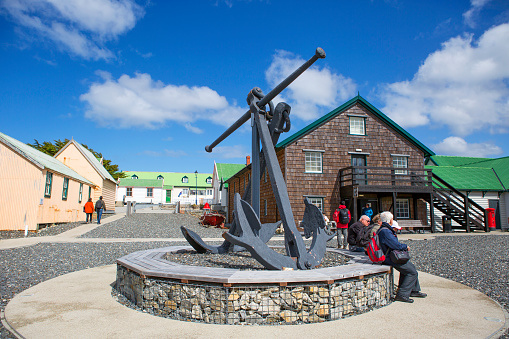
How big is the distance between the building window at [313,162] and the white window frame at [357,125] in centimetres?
262

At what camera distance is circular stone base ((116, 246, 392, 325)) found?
148 inches

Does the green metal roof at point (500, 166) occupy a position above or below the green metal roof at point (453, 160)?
below

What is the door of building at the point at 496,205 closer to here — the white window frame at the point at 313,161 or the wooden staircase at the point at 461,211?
the wooden staircase at the point at 461,211

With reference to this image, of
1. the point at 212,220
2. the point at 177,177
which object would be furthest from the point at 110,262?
the point at 177,177

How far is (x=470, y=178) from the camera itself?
2439cm

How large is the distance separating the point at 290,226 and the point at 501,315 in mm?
2724

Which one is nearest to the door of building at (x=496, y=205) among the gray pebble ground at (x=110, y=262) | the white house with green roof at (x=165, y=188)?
the gray pebble ground at (x=110, y=262)

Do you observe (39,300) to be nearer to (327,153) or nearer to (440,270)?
(440,270)

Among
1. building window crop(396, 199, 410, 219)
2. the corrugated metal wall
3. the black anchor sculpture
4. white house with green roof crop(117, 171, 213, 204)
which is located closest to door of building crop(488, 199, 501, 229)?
building window crop(396, 199, 410, 219)

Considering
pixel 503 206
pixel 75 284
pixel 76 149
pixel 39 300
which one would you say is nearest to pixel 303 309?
pixel 39 300

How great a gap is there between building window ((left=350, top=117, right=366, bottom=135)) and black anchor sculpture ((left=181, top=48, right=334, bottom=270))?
565 inches

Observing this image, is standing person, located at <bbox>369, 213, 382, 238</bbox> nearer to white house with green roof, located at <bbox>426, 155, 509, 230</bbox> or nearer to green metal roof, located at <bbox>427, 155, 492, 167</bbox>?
white house with green roof, located at <bbox>426, 155, 509, 230</bbox>

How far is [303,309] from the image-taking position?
3.81 meters

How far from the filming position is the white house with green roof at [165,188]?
57469 millimetres
